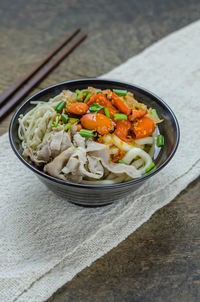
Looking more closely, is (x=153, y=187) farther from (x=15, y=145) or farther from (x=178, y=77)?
(x=178, y=77)

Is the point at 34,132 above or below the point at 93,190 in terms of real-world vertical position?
above

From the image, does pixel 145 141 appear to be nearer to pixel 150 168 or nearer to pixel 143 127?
pixel 143 127

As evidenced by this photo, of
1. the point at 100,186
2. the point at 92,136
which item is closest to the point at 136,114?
the point at 92,136

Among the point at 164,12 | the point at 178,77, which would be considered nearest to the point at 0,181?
the point at 178,77

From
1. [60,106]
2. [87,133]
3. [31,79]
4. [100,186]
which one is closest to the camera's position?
[100,186]

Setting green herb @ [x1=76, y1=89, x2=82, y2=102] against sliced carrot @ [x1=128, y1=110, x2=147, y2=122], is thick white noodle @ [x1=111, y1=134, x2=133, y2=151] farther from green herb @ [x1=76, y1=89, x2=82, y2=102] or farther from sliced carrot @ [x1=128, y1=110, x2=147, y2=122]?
green herb @ [x1=76, y1=89, x2=82, y2=102]

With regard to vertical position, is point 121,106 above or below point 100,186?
above

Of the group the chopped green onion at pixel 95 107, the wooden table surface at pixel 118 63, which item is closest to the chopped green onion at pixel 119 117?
the chopped green onion at pixel 95 107

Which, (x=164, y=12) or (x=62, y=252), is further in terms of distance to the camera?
(x=164, y=12)
